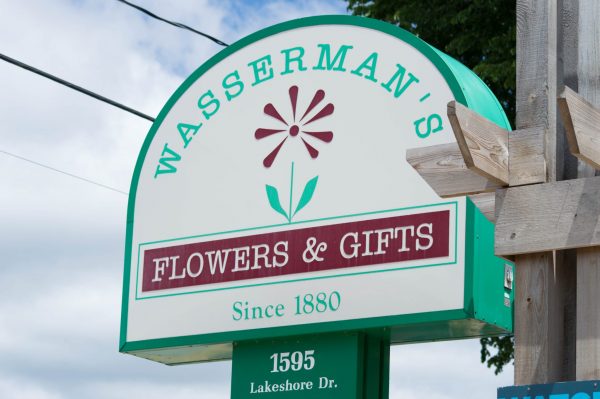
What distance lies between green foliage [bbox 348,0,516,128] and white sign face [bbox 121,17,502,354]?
6373mm

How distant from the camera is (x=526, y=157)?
18.6ft

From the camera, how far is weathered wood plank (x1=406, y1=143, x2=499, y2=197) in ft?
19.1

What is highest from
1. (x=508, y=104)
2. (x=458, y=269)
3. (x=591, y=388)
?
(x=508, y=104)

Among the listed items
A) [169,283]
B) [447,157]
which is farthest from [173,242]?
[447,157]

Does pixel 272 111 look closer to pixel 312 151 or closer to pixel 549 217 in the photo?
pixel 312 151

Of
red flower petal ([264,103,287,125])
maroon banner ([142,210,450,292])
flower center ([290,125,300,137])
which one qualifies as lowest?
maroon banner ([142,210,450,292])

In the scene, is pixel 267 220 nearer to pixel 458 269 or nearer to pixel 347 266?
pixel 347 266

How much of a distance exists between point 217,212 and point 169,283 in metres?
0.58

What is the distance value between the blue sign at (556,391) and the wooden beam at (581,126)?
906 millimetres

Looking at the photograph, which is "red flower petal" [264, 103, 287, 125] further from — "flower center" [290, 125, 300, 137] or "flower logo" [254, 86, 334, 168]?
"flower center" [290, 125, 300, 137]

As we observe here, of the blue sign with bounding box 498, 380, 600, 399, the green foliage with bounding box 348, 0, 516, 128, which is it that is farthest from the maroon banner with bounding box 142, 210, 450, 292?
the green foliage with bounding box 348, 0, 516, 128

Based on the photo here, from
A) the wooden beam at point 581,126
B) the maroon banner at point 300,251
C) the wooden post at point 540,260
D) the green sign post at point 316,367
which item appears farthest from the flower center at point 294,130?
the wooden beam at point 581,126

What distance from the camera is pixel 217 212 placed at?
8836 mm

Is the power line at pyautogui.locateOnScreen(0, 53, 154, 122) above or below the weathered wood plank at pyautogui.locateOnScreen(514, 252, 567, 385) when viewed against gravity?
above
